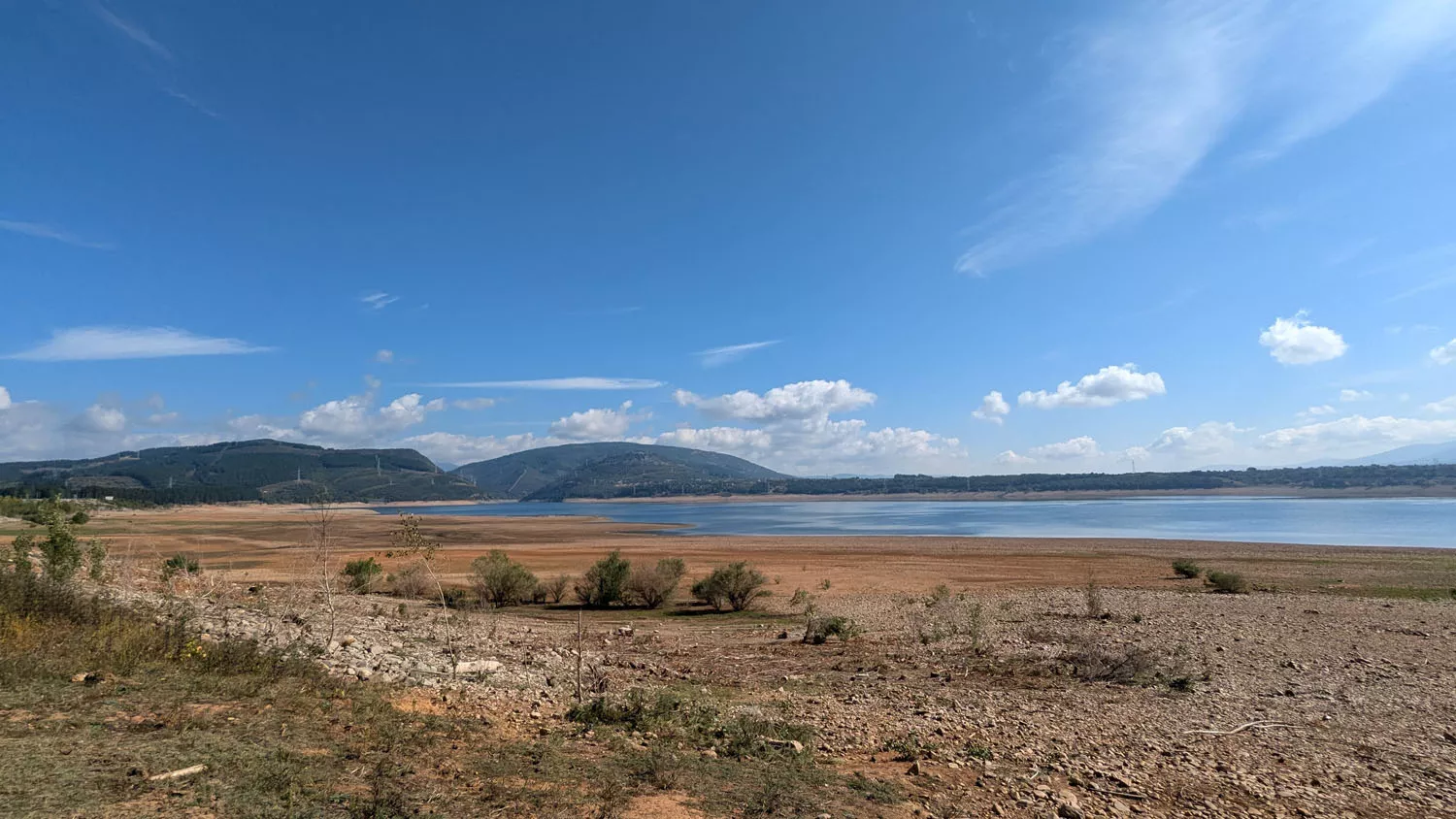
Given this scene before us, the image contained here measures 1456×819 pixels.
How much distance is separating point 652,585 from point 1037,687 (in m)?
17.5

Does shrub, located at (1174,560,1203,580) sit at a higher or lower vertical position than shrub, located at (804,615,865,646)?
lower

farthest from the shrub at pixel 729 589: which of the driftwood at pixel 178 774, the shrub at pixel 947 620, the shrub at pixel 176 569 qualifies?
the driftwood at pixel 178 774

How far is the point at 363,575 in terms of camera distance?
31.0 m

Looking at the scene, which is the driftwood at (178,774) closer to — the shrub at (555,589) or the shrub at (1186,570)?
the shrub at (555,589)

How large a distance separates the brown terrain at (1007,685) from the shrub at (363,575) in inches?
98.6

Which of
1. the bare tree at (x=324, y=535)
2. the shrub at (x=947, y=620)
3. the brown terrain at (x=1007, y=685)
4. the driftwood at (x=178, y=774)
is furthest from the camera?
the shrub at (x=947, y=620)

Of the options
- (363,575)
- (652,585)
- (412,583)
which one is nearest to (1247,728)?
(652,585)

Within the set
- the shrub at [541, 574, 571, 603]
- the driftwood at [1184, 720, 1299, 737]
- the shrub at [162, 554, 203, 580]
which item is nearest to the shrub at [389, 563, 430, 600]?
the shrub at [541, 574, 571, 603]

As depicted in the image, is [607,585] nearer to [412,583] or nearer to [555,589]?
[555,589]

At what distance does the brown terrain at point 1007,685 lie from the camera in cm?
848

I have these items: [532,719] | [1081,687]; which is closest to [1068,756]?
[1081,687]

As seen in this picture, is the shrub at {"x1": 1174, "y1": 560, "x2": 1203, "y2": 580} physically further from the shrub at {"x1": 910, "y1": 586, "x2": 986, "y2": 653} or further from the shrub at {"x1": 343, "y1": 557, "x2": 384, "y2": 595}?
the shrub at {"x1": 343, "y1": 557, "x2": 384, "y2": 595}

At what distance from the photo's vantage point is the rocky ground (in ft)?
28.5

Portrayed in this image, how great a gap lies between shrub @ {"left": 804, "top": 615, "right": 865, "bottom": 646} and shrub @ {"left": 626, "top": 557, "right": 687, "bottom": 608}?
31.0 feet
